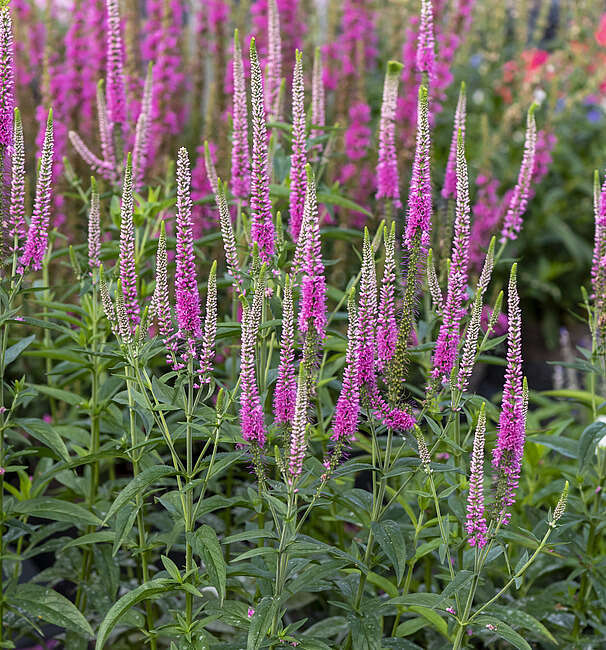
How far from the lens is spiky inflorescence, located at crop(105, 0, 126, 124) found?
3.50 metres

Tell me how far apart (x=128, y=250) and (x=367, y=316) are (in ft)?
2.17

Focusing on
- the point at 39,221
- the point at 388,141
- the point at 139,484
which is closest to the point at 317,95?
the point at 388,141

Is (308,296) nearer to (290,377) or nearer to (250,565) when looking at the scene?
(290,377)

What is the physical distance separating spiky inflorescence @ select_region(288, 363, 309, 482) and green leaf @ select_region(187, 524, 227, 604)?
14.0 inches

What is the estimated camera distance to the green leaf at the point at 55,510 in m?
2.82

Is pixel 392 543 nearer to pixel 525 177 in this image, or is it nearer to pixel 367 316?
pixel 367 316

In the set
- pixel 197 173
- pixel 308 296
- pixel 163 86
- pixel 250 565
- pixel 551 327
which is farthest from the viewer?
pixel 551 327

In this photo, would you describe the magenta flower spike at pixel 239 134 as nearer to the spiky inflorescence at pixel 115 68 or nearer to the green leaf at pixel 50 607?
the spiky inflorescence at pixel 115 68

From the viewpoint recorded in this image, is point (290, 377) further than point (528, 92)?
No

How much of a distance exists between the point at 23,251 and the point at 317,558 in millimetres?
1243

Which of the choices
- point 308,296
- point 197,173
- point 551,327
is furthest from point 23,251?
point 551,327

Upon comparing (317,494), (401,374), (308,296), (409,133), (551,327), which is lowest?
(551,327)

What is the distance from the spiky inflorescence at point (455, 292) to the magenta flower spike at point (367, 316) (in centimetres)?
21

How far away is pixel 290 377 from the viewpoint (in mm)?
2254
